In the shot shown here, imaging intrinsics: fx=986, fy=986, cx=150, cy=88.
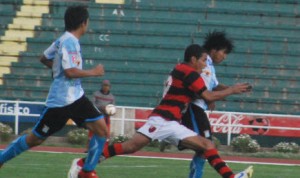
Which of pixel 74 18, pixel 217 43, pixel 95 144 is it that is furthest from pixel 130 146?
pixel 217 43

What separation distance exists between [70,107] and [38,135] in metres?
0.52

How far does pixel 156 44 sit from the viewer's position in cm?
2773

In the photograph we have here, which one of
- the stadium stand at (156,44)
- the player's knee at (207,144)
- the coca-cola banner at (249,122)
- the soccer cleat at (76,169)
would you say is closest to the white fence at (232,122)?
the coca-cola banner at (249,122)

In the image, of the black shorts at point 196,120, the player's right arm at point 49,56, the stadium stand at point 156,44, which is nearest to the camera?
the player's right arm at point 49,56

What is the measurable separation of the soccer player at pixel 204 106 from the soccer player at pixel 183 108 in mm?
439

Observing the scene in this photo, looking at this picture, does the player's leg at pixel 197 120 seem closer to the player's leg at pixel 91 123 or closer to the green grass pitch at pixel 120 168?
the player's leg at pixel 91 123

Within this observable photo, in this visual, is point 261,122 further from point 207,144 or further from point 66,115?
point 66,115

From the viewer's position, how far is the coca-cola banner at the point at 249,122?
24502 mm

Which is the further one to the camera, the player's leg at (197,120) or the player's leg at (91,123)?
the player's leg at (197,120)

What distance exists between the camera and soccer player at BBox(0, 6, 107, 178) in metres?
11.5

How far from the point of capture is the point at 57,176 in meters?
13.6

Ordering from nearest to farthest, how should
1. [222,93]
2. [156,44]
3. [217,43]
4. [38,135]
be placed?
[222,93] → [38,135] → [217,43] → [156,44]

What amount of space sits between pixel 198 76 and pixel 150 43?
16.5 meters

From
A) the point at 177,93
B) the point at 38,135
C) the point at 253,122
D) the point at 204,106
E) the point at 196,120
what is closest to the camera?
the point at 177,93
